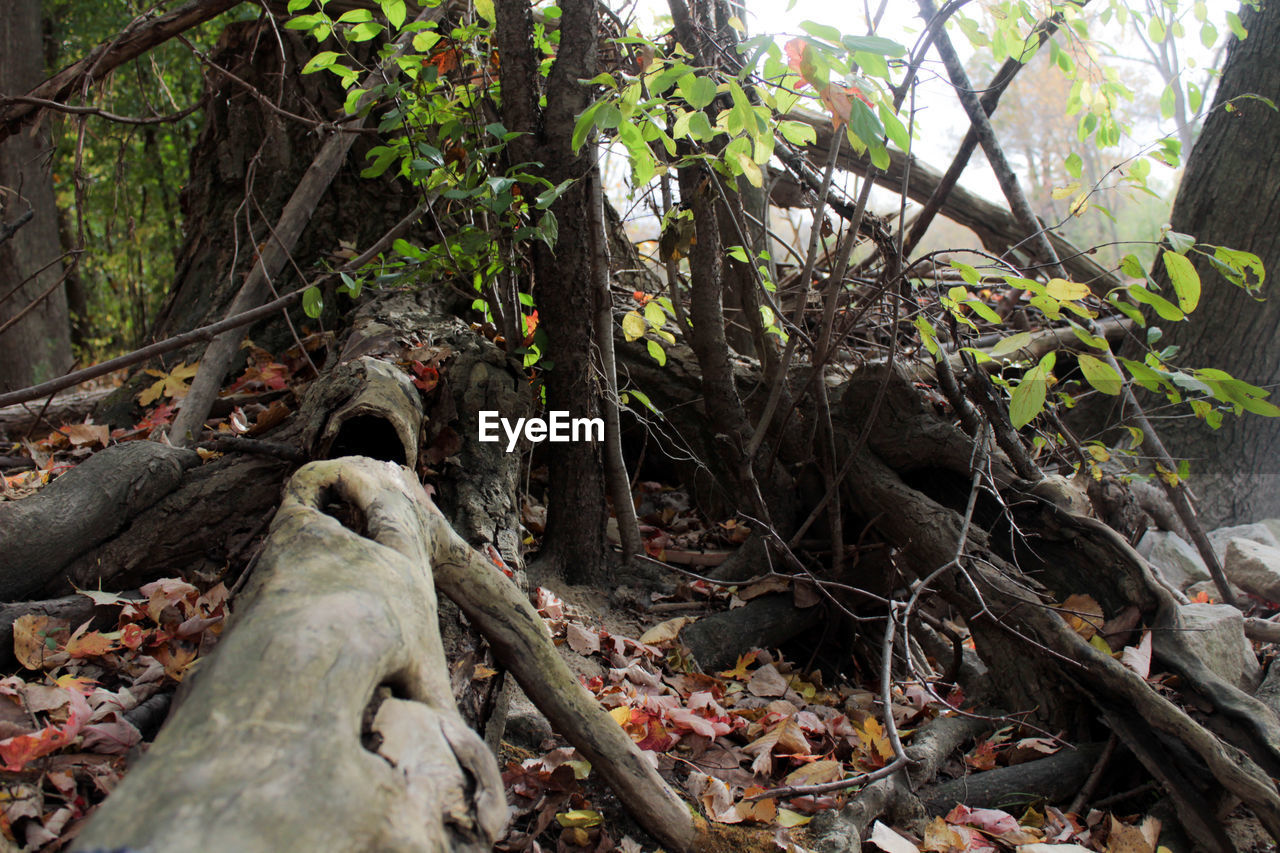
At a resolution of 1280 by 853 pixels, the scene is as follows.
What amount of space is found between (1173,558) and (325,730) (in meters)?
3.81

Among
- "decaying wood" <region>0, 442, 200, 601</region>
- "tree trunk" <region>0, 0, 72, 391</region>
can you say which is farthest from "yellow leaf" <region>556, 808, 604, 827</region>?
"tree trunk" <region>0, 0, 72, 391</region>

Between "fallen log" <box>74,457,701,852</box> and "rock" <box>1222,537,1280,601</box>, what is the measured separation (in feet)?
10.1

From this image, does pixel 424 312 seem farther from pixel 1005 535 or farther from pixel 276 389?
pixel 1005 535

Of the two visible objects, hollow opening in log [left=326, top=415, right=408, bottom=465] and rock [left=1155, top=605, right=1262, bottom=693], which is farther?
rock [left=1155, top=605, right=1262, bottom=693]

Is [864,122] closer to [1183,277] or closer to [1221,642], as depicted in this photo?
[1183,277]

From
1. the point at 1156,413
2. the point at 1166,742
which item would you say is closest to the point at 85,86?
the point at 1166,742

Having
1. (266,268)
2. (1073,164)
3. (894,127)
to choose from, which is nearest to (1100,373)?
(894,127)

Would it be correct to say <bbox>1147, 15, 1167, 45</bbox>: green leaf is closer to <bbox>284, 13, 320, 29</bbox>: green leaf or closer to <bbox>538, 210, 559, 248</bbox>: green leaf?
<bbox>538, 210, 559, 248</bbox>: green leaf

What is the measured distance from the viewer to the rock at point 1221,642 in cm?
250

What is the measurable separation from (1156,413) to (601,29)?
347 centimetres

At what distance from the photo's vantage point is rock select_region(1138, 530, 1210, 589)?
345 cm

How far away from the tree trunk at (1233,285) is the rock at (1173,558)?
2.45 feet

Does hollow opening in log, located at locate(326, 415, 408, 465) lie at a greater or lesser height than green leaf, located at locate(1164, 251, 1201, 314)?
lesser

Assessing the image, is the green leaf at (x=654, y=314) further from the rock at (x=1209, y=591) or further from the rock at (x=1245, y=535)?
the rock at (x=1245, y=535)
